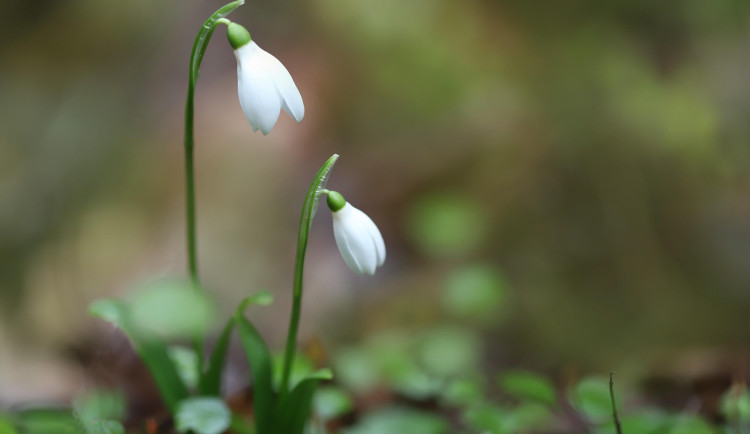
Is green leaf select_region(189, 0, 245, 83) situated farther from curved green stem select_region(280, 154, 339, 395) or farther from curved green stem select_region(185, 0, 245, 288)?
curved green stem select_region(280, 154, 339, 395)

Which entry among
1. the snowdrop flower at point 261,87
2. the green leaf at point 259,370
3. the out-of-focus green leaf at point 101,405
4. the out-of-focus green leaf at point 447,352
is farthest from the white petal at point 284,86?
the out-of-focus green leaf at point 447,352

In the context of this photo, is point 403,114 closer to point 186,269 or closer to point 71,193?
point 186,269

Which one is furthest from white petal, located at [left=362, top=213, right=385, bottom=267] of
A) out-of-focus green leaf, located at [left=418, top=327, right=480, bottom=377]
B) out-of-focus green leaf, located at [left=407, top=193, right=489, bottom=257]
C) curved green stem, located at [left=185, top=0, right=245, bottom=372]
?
out-of-focus green leaf, located at [left=407, top=193, right=489, bottom=257]

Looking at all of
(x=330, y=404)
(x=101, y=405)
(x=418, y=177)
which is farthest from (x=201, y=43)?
(x=418, y=177)

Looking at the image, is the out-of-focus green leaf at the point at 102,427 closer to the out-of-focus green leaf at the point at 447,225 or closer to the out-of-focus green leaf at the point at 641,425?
the out-of-focus green leaf at the point at 641,425

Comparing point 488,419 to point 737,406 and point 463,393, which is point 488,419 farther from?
point 737,406

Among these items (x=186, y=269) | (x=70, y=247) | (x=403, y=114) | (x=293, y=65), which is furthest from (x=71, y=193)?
(x=403, y=114)
